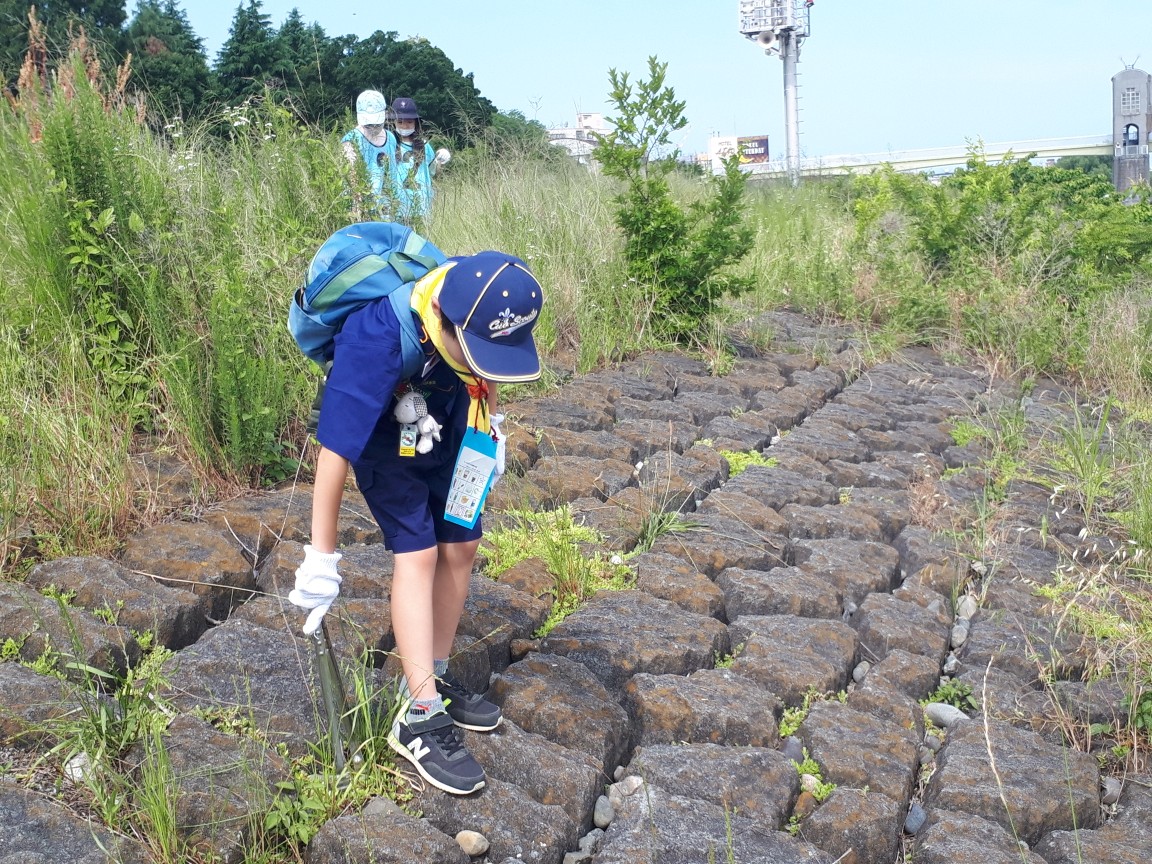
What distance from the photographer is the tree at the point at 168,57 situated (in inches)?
450

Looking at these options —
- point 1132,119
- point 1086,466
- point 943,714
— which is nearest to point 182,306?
point 943,714

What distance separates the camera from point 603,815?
9.55 feet

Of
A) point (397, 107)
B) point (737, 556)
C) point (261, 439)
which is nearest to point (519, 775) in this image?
point (737, 556)

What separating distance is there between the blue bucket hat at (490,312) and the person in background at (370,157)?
11.2ft

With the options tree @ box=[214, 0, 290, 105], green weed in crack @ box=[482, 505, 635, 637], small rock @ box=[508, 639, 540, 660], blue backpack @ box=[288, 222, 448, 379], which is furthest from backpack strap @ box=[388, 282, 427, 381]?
tree @ box=[214, 0, 290, 105]

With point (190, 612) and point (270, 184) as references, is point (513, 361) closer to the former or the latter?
point (190, 612)

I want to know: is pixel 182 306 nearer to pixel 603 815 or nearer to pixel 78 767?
pixel 78 767

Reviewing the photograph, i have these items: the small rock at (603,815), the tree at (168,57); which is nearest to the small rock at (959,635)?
the small rock at (603,815)

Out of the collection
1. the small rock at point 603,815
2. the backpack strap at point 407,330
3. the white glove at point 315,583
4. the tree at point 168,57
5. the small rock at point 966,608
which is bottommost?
the small rock at point 603,815

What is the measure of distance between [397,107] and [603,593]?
5763mm

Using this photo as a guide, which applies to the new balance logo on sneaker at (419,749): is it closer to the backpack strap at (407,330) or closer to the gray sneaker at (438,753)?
the gray sneaker at (438,753)

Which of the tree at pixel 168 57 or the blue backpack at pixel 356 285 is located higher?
the tree at pixel 168 57

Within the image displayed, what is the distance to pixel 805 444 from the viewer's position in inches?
231

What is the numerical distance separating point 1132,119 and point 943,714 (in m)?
27.2
